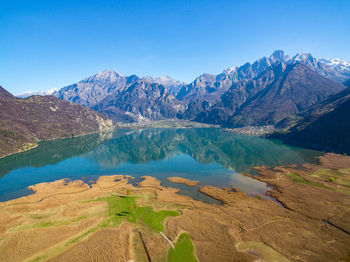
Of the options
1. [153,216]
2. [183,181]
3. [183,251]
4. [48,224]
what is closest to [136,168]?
[183,181]

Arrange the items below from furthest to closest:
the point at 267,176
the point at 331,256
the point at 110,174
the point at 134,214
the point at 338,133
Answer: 1. the point at 338,133
2. the point at 110,174
3. the point at 267,176
4. the point at 134,214
5. the point at 331,256

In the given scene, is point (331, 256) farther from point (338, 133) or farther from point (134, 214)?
point (338, 133)

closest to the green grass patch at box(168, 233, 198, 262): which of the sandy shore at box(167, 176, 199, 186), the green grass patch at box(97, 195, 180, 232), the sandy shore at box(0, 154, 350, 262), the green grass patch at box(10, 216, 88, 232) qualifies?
the sandy shore at box(0, 154, 350, 262)

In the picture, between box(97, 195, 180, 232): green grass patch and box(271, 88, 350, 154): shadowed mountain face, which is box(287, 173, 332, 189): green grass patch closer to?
box(97, 195, 180, 232): green grass patch

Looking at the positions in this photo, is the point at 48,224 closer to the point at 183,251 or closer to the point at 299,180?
the point at 183,251

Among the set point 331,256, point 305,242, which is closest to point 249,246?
point 305,242

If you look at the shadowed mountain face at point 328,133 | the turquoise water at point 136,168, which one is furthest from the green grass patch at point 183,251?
the shadowed mountain face at point 328,133
